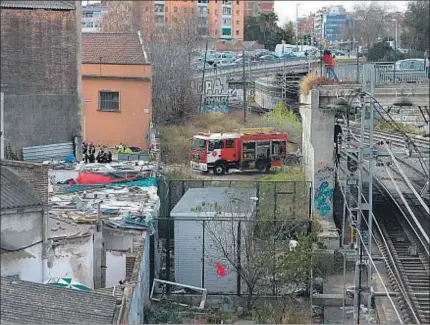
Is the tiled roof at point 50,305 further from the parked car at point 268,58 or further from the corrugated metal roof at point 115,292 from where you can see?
the parked car at point 268,58

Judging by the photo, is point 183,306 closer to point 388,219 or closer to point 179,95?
point 388,219

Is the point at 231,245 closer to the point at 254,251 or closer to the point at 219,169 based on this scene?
the point at 254,251

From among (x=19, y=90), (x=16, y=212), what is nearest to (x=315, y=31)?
(x=19, y=90)

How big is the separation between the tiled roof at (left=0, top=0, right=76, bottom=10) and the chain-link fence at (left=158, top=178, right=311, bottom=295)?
12.1 feet

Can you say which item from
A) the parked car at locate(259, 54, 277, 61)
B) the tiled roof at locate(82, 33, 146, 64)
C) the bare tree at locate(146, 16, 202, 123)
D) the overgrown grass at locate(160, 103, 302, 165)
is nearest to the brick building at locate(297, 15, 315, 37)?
the parked car at locate(259, 54, 277, 61)

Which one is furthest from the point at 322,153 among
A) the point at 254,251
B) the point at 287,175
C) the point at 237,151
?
the point at 237,151

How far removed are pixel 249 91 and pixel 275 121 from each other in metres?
8.44

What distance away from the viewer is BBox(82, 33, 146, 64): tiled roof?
61.6 feet

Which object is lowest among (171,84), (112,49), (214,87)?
(214,87)

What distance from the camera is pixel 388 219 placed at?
49.2ft

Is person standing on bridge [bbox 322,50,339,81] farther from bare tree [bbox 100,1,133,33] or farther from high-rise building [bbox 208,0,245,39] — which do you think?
high-rise building [bbox 208,0,245,39]

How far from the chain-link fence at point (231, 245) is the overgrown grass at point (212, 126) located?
24.1 ft

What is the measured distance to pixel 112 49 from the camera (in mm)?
19156

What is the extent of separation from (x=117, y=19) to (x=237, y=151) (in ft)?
57.1
